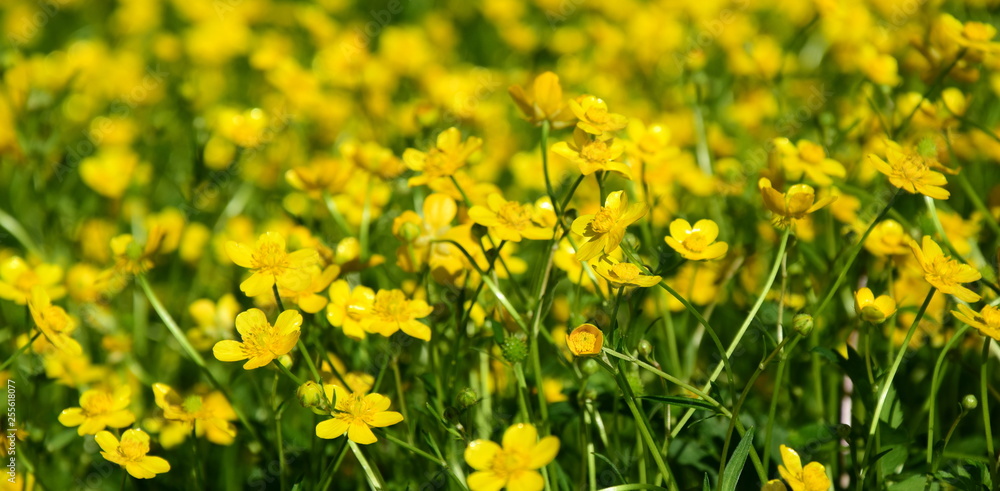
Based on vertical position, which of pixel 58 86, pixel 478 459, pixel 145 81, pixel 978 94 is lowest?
pixel 145 81

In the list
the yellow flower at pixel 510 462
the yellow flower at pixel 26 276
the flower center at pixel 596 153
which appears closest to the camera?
the yellow flower at pixel 510 462

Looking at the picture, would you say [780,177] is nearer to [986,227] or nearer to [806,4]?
[986,227]

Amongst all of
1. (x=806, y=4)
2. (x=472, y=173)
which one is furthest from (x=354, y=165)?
(x=806, y=4)

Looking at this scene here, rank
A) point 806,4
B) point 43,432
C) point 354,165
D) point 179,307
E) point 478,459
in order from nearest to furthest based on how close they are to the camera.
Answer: point 478,459, point 43,432, point 354,165, point 179,307, point 806,4

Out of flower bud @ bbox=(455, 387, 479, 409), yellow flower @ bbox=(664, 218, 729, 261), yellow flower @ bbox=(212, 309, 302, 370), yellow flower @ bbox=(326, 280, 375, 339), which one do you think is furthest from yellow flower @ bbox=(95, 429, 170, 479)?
yellow flower @ bbox=(664, 218, 729, 261)

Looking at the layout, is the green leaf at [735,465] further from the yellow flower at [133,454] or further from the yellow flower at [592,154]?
the yellow flower at [133,454]

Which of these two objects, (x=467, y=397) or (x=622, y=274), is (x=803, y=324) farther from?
(x=467, y=397)

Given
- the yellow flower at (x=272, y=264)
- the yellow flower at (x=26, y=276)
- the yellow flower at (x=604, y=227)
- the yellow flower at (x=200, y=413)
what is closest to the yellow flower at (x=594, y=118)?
the yellow flower at (x=604, y=227)
